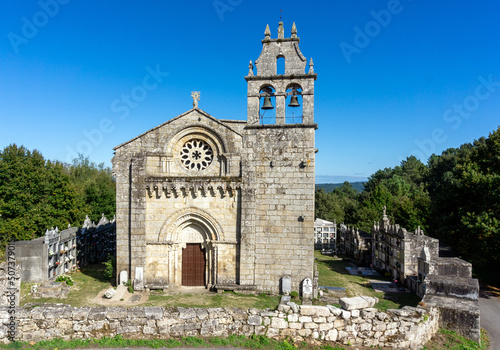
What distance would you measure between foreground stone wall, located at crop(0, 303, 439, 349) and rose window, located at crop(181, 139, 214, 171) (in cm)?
784

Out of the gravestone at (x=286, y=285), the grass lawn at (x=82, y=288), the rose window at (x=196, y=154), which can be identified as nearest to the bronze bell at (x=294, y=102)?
the rose window at (x=196, y=154)

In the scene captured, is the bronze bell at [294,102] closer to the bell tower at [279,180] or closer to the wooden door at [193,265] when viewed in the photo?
the bell tower at [279,180]

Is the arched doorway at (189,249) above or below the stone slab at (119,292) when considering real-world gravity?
above

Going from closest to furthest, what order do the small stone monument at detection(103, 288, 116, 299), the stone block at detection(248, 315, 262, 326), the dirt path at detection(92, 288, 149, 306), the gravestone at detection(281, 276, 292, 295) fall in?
the stone block at detection(248, 315, 262, 326), the dirt path at detection(92, 288, 149, 306), the small stone monument at detection(103, 288, 116, 299), the gravestone at detection(281, 276, 292, 295)

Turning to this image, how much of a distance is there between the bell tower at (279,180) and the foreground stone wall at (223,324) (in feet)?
17.7

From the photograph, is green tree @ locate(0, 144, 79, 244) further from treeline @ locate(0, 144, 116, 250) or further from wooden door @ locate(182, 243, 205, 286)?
wooden door @ locate(182, 243, 205, 286)

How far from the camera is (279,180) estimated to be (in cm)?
1440

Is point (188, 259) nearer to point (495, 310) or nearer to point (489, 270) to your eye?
point (495, 310)

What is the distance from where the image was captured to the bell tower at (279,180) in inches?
558

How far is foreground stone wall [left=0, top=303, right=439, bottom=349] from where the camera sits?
8.48 metres

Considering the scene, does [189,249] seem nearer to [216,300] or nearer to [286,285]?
[216,300]

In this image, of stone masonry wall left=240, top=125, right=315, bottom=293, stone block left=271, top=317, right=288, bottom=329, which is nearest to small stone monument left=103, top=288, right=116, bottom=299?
stone masonry wall left=240, top=125, right=315, bottom=293

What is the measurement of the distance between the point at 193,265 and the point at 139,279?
2653 millimetres

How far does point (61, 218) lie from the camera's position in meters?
27.1
